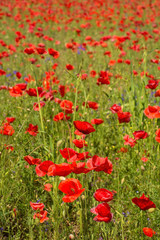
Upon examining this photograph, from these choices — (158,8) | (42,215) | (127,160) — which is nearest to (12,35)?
(158,8)

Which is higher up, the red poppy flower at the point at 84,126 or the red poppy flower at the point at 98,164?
the red poppy flower at the point at 84,126

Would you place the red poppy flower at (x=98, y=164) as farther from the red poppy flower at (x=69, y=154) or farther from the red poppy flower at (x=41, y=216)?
the red poppy flower at (x=41, y=216)

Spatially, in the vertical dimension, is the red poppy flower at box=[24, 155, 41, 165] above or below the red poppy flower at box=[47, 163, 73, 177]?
below

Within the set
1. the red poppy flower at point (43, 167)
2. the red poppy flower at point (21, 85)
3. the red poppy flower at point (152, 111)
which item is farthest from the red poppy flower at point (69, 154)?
the red poppy flower at point (21, 85)

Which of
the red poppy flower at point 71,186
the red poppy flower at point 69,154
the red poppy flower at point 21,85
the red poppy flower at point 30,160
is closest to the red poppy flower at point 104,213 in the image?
the red poppy flower at point 71,186

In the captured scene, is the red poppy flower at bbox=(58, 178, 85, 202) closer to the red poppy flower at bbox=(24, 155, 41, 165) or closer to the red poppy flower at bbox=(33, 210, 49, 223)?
the red poppy flower at bbox=(33, 210, 49, 223)

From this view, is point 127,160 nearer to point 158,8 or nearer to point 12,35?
point 12,35

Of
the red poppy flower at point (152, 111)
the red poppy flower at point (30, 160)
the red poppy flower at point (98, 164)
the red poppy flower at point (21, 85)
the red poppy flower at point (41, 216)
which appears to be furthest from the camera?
the red poppy flower at point (21, 85)

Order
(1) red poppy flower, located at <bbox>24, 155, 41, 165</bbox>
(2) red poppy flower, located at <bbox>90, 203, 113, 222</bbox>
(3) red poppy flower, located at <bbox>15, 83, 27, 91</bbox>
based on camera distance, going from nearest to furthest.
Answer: (2) red poppy flower, located at <bbox>90, 203, 113, 222</bbox>
(1) red poppy flower, located at <bbox>24, 155, 41, 165</bbox>
(3) red poppy flower, located at <bbox>15, 83, 27, 91</bbox>

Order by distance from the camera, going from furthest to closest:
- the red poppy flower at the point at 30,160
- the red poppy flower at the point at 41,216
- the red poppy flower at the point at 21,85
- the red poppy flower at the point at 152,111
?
the red poppy flower at the point at 21,85
the red poppy flower at the point at 152,111
the red poppy flower at the point at 30,160
the red poppy flower at the point at 41,216

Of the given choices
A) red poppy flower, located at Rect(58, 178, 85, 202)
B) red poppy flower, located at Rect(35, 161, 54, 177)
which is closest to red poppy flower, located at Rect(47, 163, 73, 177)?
red poppy flower, located at Rect(58, 178, 85, 202)

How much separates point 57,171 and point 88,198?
1.50 feet

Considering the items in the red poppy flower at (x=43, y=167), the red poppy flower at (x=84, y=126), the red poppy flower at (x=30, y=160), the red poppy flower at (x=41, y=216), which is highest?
the red poppy flower at (x=84, y=126)

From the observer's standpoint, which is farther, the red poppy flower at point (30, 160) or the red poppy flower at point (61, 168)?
the red poppy flower at point (30, 160)
